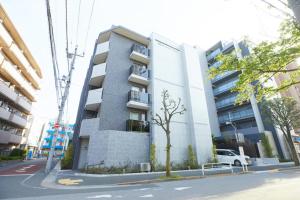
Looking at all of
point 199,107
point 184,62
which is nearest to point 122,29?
point 184,62

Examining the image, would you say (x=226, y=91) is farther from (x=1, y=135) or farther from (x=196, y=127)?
(x=1, y=135)

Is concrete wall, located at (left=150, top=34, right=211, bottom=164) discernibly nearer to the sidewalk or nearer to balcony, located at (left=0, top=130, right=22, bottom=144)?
the sidewalk

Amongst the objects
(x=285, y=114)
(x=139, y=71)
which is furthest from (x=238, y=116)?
(x=139, y=71)

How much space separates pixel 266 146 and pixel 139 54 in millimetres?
21245

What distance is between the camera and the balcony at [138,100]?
1476 centimetres

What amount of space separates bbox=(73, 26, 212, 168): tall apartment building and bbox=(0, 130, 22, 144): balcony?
35.7 feet

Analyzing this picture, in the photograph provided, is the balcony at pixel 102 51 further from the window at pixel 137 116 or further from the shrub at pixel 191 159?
the shrub at pixel 191 159

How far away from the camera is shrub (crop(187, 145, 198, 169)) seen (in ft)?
47.0

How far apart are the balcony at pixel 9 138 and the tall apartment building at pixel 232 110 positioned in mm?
28299

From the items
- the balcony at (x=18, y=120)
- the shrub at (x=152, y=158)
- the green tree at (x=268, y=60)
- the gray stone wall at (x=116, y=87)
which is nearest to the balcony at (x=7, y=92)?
the balcony at (x=18, y=120)

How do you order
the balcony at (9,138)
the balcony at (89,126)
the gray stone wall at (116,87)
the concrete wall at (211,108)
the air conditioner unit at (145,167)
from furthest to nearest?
the concrete wall at (211,108)
the balcony at (9,138)
the gray stone wall at (116,87)
the balcony at (89,126)
the air conditioner unit at (145,167)

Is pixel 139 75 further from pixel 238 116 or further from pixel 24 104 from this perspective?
pixel 238 116

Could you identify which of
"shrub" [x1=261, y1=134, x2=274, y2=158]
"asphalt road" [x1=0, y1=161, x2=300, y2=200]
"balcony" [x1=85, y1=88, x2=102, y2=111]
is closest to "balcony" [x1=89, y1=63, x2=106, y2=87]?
"balcony" [x1=85, y1=88, x2=102, y2=111]

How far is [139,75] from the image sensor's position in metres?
16.2
